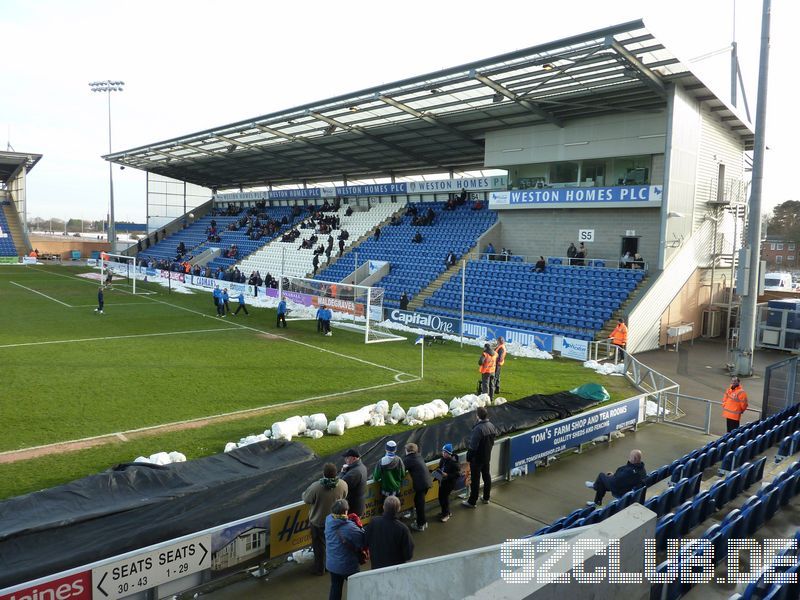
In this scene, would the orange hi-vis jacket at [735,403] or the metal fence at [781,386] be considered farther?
the metal fence at [781,386]

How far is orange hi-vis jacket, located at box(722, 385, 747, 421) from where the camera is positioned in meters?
12.1

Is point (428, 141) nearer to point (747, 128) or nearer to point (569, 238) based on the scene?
point (569, 238)

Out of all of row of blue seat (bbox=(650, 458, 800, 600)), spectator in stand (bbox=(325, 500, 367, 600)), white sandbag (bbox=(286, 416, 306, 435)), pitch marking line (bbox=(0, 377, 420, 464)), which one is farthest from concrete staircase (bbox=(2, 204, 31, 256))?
row of blue seat (bbox=(650, 458, 800, 600))

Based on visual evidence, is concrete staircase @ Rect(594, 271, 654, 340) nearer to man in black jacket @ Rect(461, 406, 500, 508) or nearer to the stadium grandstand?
the stadium grandstand

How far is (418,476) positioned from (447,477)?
2.15 ft

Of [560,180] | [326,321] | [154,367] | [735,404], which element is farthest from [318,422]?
[560,180]

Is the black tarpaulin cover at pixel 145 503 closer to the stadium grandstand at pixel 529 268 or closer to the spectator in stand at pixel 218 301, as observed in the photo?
the stadium grandstand at pixel 529 268

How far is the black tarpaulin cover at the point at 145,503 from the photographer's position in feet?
20.5

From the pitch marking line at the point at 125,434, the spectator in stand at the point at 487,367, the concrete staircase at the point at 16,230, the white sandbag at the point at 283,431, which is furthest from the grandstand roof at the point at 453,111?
the concrete staircase at the point at 16,230

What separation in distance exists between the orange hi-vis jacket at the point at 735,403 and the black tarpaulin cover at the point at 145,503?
650 centimetres

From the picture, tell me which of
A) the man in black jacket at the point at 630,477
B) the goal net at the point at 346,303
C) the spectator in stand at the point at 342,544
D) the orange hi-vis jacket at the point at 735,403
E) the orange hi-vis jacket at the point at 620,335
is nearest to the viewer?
the spectator in stand at the point at 342,544

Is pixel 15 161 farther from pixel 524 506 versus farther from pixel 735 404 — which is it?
pixel 735 404

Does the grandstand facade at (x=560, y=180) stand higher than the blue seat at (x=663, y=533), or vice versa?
the grandstand facade at (x=560, y=180)

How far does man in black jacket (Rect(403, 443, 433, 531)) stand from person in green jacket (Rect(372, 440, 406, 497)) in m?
0.16
